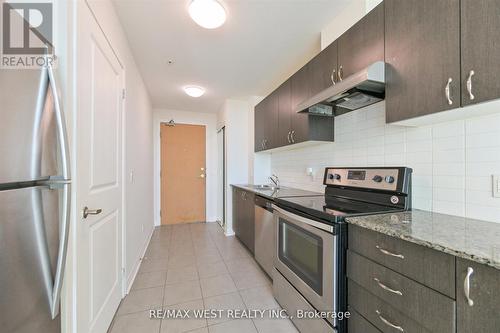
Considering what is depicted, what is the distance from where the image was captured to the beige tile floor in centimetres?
159

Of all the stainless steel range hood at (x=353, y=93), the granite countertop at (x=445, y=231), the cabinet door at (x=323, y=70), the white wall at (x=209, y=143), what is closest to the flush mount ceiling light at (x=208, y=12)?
the cabinet door at (x=323, y=70)

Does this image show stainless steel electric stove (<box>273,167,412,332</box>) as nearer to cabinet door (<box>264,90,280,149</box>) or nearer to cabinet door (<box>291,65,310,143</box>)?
cabinet door (<box>291,65,310,143</box>)

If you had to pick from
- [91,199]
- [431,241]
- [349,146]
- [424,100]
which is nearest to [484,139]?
[424,100]

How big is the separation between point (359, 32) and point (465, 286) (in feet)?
4.91

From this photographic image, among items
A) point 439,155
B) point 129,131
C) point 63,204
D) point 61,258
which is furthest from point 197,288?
point 439,155

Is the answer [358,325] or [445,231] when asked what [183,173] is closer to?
[358,325]

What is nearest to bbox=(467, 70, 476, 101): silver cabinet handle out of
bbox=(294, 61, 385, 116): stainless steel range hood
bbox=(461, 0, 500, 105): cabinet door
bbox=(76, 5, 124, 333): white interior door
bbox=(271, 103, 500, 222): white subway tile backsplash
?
bbox=(461, 0, 500, 105): cabinet door

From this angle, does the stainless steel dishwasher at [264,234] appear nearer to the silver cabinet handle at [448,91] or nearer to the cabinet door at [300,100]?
the cabinet door at [300,100]

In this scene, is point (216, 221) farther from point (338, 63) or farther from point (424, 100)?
point (424, 100)

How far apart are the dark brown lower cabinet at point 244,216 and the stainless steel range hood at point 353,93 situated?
1.41 m

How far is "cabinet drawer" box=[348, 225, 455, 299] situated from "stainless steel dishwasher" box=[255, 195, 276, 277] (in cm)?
103

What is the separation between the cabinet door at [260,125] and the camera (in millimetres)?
3088

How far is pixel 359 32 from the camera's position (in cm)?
143

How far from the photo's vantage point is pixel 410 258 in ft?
2.79
